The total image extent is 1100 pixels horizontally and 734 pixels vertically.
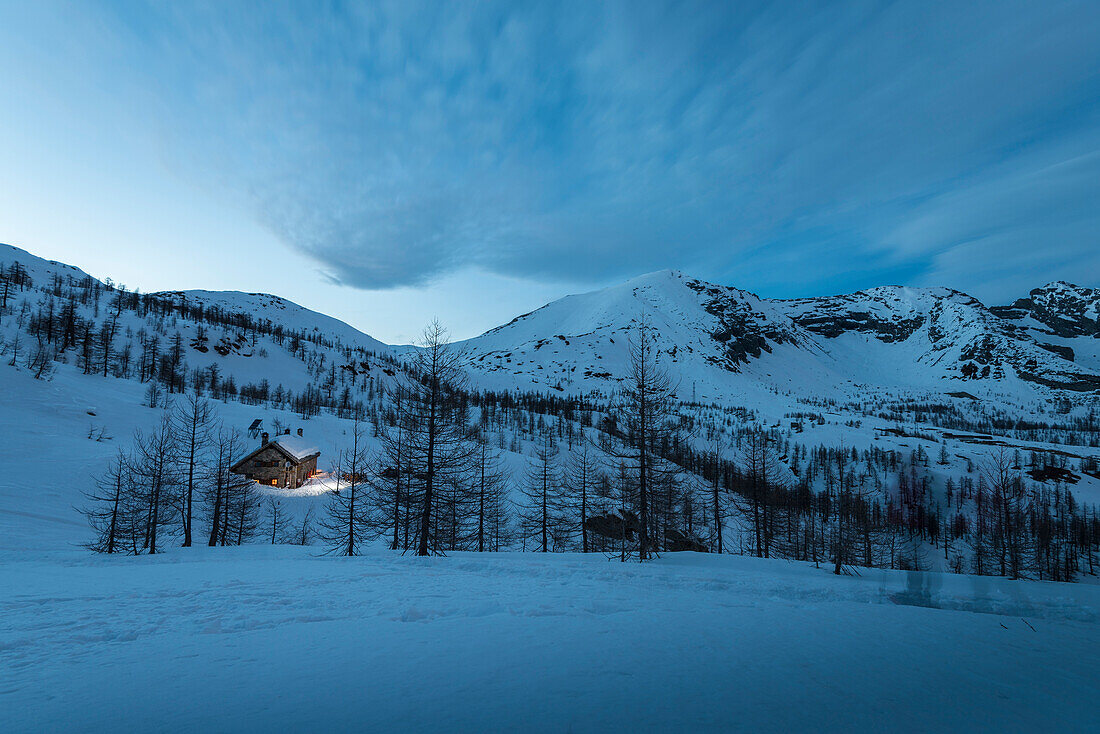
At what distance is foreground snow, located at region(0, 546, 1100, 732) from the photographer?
13.3 ft

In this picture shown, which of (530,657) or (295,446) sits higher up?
(530,657)

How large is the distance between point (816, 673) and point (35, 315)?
Answer: 18260 cm

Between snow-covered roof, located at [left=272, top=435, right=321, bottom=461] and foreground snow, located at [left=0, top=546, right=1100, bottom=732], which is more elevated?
foreground snow, located at [left=0, top=546, right=1100, bottom=732]

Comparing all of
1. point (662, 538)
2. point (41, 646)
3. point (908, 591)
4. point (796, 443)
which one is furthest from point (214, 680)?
point (796, 443)

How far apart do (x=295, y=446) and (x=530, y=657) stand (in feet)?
177

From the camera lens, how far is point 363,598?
27.3 ft

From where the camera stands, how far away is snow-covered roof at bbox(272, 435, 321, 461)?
47919 millimetres

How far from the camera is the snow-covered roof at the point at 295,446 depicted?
157 feet

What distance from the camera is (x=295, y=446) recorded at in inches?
1962

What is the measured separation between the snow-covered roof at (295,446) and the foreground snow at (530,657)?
139 feet

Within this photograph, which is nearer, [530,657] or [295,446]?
[530,657]

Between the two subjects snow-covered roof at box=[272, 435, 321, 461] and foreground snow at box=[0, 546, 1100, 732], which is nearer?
foreground snow at box=[0, 546, 1100, 732]

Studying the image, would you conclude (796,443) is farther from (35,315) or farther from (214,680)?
(35,315)

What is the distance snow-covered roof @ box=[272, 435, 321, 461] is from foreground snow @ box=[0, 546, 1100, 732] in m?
42.3
